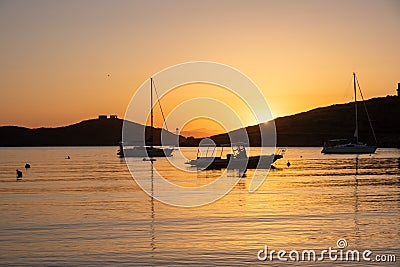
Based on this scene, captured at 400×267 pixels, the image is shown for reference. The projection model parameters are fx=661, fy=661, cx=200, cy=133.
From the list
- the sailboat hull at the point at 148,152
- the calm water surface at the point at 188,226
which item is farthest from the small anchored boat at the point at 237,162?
the sailboat hull at the point at 148,152

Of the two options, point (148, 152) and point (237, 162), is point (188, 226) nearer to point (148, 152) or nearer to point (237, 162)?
point (237, 162)

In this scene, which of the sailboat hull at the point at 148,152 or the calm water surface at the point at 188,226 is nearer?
the calm water surface at the point at 188,226

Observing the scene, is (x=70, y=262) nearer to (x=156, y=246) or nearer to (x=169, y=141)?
(x=156, y=246)

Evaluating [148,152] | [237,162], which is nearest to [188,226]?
[237,162]

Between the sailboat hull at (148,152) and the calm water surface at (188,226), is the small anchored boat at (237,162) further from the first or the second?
the sailboat hull at (148,152)

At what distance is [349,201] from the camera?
1666 inches

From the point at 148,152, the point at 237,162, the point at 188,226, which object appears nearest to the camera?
the point at 188,226

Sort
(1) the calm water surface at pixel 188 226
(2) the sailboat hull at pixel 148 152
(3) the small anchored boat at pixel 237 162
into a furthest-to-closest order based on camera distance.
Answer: (2) the sailboat hull at pixel 148 152, (3) the small anchored boat at pixel 237 162, (1) the calm water surface at pixel 188 226

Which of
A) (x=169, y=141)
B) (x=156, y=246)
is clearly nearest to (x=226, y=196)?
(x=156, y=246)

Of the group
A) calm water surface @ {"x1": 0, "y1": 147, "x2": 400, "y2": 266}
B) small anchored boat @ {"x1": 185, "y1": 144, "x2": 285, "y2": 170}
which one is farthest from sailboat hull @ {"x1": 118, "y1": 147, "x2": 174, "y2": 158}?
calm water surface @ {"x1": 0, "y1": 147, "x2": 400, "y2": 266}

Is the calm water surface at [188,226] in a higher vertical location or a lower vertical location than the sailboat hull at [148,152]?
lower

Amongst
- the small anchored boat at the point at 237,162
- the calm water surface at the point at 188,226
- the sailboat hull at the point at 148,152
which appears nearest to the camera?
the calm water surface at the point at 188,226

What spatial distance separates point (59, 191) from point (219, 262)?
31.8m

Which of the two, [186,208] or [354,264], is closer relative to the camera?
[354,264]
